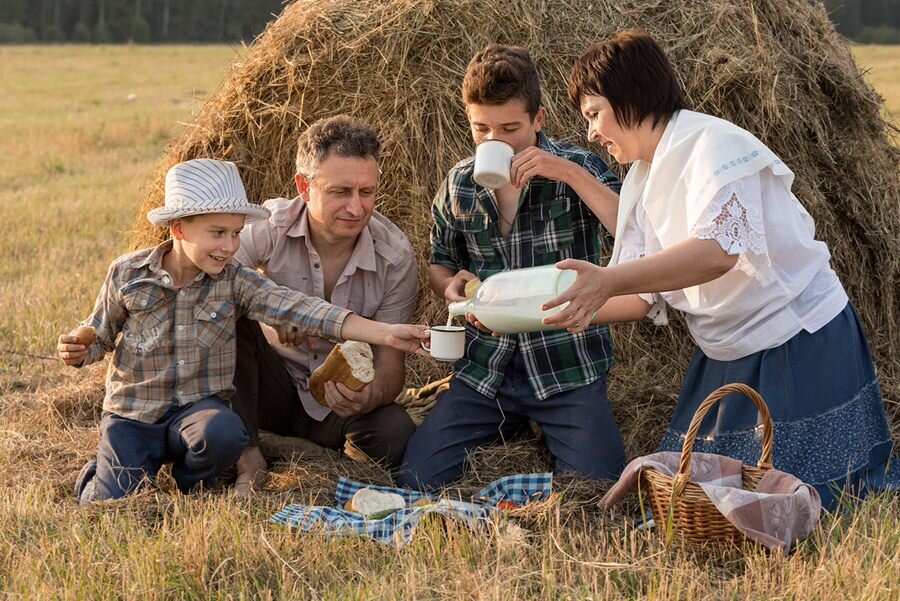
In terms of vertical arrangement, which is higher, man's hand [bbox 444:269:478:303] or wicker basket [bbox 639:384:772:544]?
man's hand [bbox 444:269:478:303]

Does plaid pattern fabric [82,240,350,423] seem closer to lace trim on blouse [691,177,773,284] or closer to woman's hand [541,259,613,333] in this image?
woman's hand [541,259,613,333]

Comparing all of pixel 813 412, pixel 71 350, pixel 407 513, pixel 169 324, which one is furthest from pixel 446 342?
pixel 71 350

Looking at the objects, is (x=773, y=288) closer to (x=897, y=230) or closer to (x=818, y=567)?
(x=818, y=567)

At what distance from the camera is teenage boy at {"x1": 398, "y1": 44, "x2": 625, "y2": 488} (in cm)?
415

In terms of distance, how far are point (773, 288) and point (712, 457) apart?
604 mm

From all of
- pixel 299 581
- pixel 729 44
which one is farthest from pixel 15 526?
pixel 729 44

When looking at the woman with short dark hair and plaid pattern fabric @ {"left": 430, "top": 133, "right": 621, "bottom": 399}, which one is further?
plaid pattern fabric @ {"left": 430, "top": 133, "right": 621, "bottom": 399}

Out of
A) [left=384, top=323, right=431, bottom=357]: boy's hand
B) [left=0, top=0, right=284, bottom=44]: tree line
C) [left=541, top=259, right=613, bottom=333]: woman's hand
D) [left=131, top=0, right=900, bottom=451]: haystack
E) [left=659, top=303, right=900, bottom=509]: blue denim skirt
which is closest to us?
[left=541, top=259, right=613, bottom=333]: woman's hand

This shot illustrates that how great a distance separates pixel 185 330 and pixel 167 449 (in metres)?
0.46

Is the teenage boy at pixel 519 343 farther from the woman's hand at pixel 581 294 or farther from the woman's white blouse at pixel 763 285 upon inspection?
the woman's hand at pixel 581 294

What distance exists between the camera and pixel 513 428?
451cm

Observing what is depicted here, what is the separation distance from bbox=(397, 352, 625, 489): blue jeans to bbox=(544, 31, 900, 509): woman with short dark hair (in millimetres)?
433

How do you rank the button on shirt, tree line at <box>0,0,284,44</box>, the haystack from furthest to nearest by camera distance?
tree line at <box>0,0,284,44</box>, the haystack, the button on shirt

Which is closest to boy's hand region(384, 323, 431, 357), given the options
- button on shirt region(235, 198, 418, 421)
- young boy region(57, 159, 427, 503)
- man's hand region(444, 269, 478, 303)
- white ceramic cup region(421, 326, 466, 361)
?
young boy region(57, 159, 427, 503)
